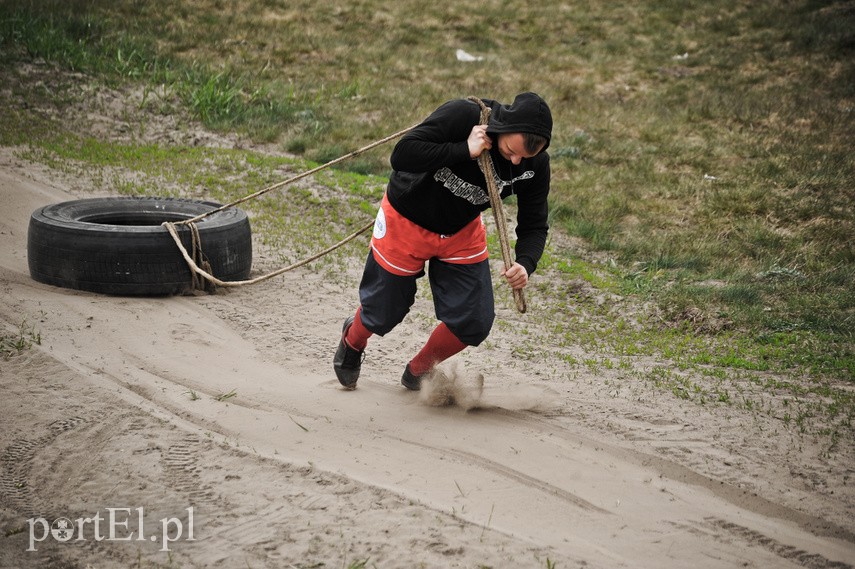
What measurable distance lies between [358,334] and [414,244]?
2.37ft

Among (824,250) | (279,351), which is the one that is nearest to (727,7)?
(824,250)

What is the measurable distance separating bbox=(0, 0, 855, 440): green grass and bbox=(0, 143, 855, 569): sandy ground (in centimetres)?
79

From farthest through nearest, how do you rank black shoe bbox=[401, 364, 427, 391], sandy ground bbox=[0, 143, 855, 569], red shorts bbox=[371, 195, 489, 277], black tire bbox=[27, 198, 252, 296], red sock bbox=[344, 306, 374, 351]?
black tire bbox=[27, 198, 252, 296] < black shoe bbox=[401, 364, 427, 391] < red sock bbox=[344, 306, 374, 351] < red shorts bbox=[371, 195, 489, 277] < sandy ground bbox=[0, 143, 855, 569]

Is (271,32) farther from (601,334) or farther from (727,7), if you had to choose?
(601,334)

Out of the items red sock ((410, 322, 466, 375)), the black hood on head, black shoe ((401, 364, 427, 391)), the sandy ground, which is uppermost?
the black hood on head

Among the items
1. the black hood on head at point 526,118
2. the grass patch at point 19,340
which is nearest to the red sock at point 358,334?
the black hood on head at point 526,118

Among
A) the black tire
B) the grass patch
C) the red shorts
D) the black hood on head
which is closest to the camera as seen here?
the black hood on head

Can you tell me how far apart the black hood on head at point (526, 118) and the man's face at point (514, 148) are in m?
0.04

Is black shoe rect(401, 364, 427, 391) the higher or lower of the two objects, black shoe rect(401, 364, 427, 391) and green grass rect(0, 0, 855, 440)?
the lower

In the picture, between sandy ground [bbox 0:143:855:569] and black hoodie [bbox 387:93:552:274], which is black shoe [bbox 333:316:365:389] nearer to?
sandy ground [bbox 0:143:855:569]

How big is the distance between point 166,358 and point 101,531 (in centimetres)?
189

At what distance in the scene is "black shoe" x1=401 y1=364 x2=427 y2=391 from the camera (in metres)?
4.82

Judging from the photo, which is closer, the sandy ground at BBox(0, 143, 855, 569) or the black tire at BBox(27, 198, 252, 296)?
the sandy ground at BBox(0, 143, 855, 569)

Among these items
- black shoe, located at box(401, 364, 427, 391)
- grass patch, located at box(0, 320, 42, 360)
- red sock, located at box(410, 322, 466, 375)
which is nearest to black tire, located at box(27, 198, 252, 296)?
grass patch, located at box(0, 320, 42, 360)
